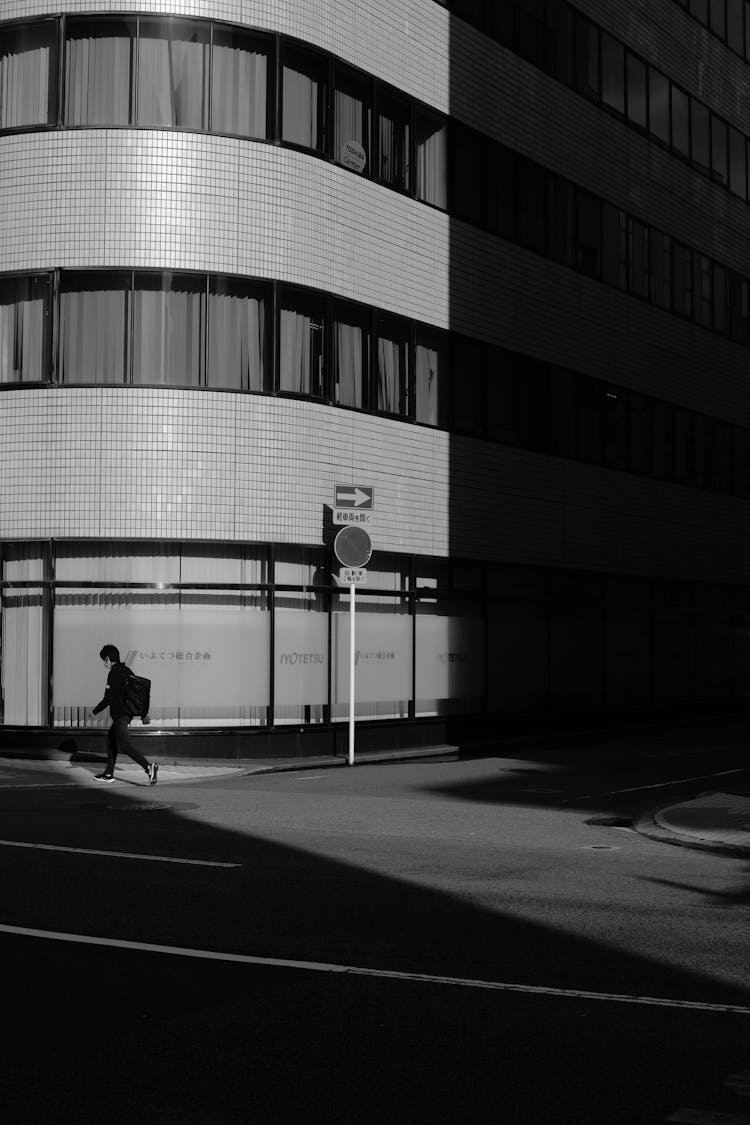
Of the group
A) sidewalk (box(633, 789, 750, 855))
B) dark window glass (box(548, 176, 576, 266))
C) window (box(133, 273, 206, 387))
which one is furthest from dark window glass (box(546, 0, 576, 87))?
sidewalk (box(633, 789, 750, 855))

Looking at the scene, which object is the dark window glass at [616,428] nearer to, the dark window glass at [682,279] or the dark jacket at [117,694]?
the dark window glass at [682,279]

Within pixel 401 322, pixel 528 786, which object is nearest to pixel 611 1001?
pixel 528 786

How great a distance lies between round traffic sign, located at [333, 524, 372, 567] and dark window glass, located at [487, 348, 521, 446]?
21.2ft

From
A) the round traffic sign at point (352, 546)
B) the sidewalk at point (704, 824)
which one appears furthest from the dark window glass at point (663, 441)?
the sidewalk at point (704, 824)

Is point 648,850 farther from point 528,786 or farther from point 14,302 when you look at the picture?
point 14,302

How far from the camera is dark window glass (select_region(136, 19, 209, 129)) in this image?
23.3 metres

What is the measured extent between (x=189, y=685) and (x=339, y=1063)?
17227 millimetres

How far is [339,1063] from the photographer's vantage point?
594 cm

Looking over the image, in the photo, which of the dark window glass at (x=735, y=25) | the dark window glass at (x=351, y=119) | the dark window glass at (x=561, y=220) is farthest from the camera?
the dark window glass at (x=735, y=25)

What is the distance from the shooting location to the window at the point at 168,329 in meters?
23.1

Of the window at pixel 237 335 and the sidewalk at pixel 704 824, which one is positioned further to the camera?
the window at pixel 237 335

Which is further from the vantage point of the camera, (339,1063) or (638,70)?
(638,70)

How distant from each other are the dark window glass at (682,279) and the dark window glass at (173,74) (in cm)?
1558

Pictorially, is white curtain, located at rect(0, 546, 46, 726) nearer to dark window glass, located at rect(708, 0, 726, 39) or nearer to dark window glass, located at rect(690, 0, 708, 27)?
dark window glass, located at rect(690, 0, 708, 27)
